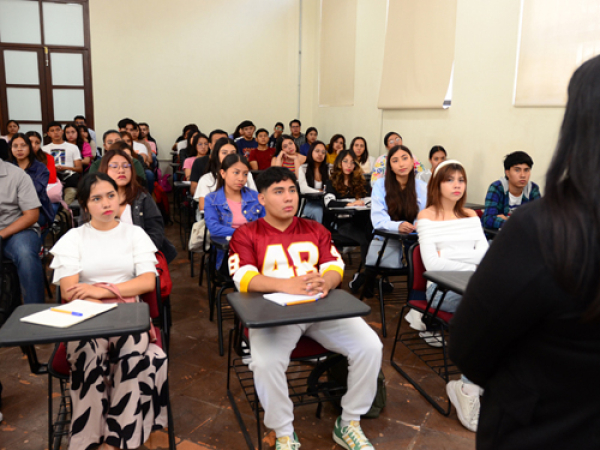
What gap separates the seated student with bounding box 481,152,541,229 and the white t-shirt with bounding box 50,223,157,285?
105 inches

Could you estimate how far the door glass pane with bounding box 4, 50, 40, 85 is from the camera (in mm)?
8922

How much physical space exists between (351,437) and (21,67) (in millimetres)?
9517

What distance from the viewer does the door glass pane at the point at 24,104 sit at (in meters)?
9.06

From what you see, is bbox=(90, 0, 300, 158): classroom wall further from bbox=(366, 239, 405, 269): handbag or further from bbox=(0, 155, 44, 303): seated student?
bbox=(366, 239, 405, 269): handbag

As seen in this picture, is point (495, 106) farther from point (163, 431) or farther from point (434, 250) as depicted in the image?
point (163, 431)

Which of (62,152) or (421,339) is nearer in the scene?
(421,339)

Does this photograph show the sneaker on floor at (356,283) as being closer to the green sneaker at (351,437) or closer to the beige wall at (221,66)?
the green sneaker at (351,437)

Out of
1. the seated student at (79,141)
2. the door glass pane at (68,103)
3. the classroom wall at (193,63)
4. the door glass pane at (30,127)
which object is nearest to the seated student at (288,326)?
the seated student at (79,141)

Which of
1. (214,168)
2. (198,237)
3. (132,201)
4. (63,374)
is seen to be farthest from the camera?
(214,168)

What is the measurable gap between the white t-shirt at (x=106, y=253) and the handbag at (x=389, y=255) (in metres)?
1.67

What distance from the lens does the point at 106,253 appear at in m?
2.27

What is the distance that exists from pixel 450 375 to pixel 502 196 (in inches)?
69.8

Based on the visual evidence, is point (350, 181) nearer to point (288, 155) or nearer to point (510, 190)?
point (510, 190)

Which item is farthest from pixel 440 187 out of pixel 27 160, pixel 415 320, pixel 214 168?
pixel 27 160
